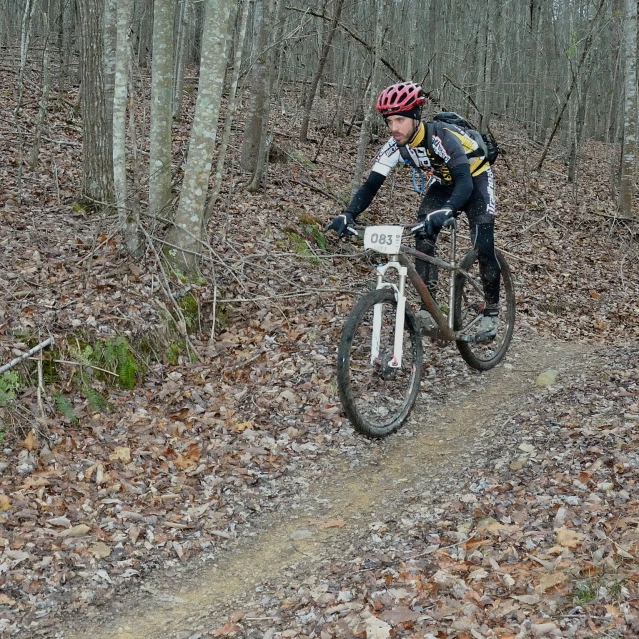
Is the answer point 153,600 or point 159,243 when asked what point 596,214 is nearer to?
point 159,243

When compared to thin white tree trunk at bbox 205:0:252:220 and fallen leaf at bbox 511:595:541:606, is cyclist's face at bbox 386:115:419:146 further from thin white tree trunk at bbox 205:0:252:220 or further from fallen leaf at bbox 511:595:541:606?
fallen leaf at bbox 511:595:541:606

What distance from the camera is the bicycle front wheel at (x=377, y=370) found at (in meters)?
5.04

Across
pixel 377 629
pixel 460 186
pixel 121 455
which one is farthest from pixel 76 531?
pixel 460 186

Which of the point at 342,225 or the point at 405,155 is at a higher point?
the point at 405,155

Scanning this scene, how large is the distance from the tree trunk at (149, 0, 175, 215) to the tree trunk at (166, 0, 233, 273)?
602 millimetres

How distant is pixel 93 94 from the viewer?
8.27 metres

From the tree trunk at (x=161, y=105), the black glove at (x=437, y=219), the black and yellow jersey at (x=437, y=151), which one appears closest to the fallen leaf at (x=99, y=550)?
the black glove at (x=437, y=219)

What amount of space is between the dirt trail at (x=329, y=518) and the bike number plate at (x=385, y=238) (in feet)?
5.76

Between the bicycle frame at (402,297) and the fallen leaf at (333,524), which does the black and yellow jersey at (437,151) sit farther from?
the fallen leaf at (333,524)

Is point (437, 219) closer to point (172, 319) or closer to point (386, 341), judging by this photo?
point (386, 341)

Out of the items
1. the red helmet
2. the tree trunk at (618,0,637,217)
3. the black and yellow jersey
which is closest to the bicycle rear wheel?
the black and yellow jersey

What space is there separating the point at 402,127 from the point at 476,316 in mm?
2469

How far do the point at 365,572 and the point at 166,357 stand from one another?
11.8 feet

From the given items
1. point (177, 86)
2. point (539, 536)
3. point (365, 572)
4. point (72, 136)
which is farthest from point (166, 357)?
point (177, 86)
